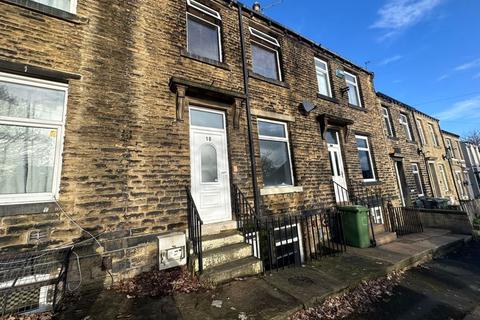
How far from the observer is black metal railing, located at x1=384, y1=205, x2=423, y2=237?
8.38 meters

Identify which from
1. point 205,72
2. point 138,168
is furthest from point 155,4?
point 138,168

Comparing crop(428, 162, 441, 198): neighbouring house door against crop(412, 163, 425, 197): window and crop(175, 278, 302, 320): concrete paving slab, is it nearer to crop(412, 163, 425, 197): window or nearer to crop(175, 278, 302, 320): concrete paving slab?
crop(412, 163, 425, 197): window

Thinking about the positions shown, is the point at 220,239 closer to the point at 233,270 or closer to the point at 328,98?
the point at 233,270

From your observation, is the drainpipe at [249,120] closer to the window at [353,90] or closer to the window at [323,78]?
the window at [323,78]

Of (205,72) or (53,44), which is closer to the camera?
(53,44)

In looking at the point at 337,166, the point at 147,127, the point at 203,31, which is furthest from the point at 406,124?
the point at 147,127

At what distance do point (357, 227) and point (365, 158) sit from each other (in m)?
4.80

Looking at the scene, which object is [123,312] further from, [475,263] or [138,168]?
[475,263]

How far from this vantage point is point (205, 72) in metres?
5.84

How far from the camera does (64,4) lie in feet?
14.6

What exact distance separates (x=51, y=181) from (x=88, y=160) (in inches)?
25.6

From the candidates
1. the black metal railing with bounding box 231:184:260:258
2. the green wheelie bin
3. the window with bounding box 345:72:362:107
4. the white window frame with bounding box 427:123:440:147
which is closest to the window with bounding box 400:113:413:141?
the white window frame with bounding box 427:123:440:147

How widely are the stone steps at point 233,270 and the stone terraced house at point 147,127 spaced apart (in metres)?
0.10

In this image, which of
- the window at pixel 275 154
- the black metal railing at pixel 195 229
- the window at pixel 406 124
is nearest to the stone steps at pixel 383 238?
the window at pixel 275 154
